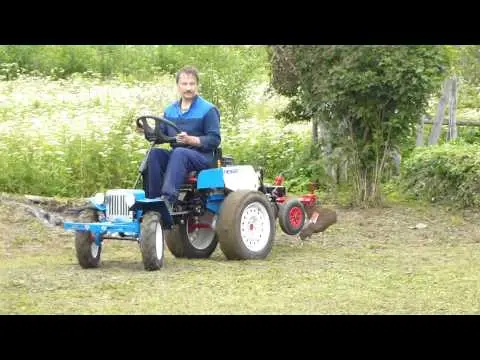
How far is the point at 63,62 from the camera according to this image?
77.0ft

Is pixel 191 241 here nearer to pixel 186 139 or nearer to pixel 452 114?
pixel 186 139

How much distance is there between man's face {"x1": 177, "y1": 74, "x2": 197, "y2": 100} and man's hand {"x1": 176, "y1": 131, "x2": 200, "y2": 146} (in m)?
0.43

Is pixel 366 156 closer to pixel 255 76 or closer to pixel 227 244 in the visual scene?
pixel 227 244

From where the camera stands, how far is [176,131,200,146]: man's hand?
8898mm

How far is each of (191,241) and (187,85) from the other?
59.5 inches

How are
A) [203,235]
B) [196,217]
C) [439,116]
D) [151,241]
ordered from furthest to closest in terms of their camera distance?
1. [439,116]
2. [203,235]
3. [196,217]
4. [151,241]

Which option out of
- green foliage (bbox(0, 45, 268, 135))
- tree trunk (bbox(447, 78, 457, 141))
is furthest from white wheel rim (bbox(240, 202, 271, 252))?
green foliage (bbox(0, 45, 268, 135))

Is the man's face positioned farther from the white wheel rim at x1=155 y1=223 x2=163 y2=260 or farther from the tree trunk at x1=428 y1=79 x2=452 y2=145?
the tree trunk at x1=428 y1=79 x2=452 y2=145

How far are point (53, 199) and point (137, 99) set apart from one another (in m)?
4.49

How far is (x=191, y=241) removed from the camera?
969 cm

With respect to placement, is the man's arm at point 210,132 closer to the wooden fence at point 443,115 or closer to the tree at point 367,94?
the tree at point 367,94

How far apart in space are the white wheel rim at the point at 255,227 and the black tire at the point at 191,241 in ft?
1.67

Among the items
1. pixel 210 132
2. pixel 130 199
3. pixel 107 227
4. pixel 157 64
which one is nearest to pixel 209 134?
pixel 210 132
